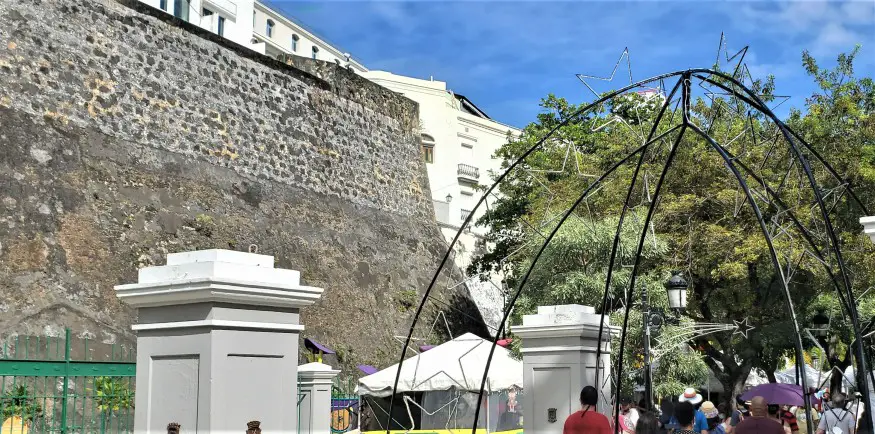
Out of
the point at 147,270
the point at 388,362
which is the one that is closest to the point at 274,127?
the point at 388,362

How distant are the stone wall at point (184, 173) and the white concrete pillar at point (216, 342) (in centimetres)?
1077

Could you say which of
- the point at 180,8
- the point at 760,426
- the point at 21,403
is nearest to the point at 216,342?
the point at 21,403

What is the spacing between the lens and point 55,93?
18.8 metres

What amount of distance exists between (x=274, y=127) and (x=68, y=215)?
6.55 m

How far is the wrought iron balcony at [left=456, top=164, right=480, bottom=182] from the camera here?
135 ft

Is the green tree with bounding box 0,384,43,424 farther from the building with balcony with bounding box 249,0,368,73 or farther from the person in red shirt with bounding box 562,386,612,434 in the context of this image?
the building with balcony with bounding box 249,0,368,73

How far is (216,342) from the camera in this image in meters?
5.96

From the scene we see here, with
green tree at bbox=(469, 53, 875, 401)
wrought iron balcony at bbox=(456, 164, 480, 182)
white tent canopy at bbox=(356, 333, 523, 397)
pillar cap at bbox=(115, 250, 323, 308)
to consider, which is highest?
wrought iron balcony at bbox=(456, 164, 480, 182)

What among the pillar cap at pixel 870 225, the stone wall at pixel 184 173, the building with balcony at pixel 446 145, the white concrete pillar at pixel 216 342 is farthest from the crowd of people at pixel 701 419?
the building with balcony at pixel 446 145

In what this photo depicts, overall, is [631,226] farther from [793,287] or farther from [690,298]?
[793,287]

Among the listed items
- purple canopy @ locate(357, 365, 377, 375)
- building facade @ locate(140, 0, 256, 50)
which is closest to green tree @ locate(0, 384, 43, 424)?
purple canopy @ locate(357, 365, 377, 375)

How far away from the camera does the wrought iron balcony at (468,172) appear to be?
4119 centimetres

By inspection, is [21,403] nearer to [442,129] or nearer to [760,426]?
[760,426]

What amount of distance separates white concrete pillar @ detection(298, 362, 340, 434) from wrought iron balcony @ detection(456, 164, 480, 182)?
2767cm
